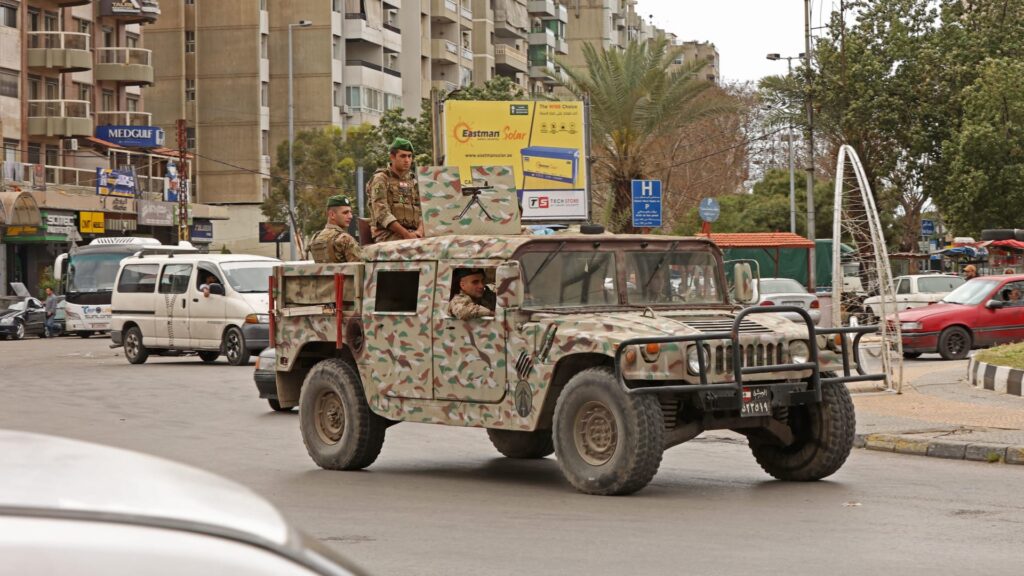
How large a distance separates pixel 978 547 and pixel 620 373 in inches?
101

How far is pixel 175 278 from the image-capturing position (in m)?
28.8

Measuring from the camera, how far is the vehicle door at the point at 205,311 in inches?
1094

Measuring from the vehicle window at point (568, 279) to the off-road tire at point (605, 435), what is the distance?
2.67 ft

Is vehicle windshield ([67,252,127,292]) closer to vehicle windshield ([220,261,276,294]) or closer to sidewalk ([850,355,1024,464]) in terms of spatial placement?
vehicle windshield ([220,261,276,294])

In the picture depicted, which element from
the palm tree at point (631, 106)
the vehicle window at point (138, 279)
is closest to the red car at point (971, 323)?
the vehicle window at point (138, 279)

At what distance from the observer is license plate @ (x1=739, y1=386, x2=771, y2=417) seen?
10.1 m

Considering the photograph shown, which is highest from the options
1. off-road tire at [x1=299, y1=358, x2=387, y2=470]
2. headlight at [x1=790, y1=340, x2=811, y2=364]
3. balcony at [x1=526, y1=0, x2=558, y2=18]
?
balcony at [x1=526, y1=0, x2=558, y2=18]

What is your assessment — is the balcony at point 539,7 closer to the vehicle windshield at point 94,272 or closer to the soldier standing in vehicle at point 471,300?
the vehicle windshield at point 94,272

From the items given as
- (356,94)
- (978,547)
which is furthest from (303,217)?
(978,547)

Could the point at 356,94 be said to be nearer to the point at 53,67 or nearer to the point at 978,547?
the point at 53,67

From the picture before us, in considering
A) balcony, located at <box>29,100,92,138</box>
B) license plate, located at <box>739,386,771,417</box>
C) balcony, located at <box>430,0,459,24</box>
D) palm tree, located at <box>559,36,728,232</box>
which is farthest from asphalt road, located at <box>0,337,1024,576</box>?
balcony, located at <box>430,0,459,24</box>

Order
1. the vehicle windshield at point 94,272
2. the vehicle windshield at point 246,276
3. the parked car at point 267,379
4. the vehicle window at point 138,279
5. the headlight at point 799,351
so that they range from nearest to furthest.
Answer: the headlight at point 799,351 → the parked car at point 267,379 → the vehicle windshield at point 246,276 → the vehicle window at point 138,279 → the vehicle windshield at point 94,272

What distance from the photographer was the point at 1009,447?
12.7 meters

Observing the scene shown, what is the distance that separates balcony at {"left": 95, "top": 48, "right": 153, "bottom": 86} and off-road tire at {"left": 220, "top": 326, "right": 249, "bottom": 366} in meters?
40.7
